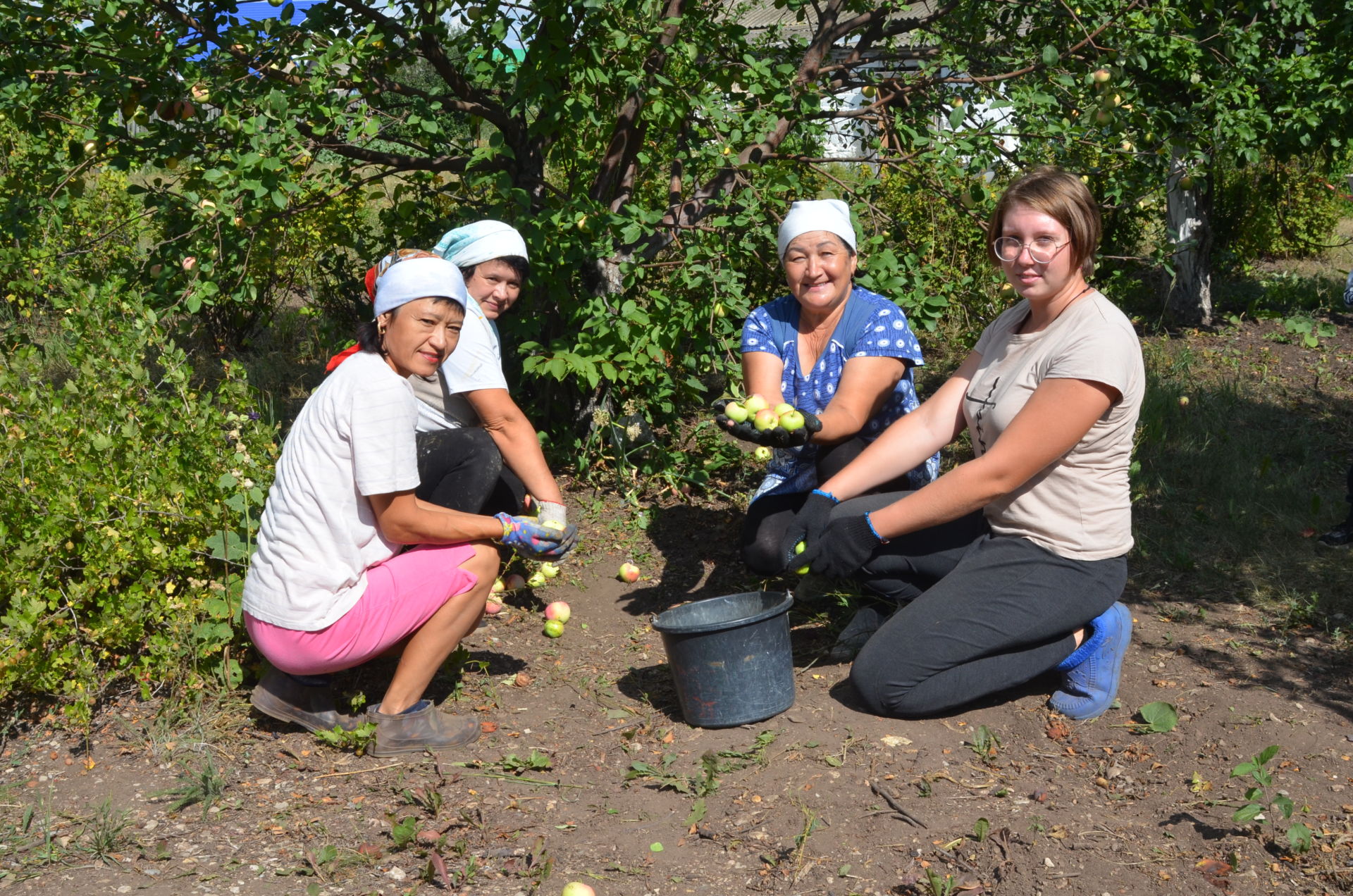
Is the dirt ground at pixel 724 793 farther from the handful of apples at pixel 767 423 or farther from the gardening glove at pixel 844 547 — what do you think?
the handful of apples at pixel 767 423

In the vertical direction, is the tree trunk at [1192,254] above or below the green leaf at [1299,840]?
above

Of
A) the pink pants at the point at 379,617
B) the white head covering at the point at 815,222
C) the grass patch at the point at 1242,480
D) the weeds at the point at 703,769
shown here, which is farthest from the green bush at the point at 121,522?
the grass patch at the point at 1242,480

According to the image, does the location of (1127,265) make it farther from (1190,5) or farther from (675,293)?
(675,293)

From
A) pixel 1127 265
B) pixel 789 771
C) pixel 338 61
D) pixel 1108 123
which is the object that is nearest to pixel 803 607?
pixel 789 771

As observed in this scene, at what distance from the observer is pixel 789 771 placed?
271cm

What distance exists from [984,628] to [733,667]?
64 centimetres

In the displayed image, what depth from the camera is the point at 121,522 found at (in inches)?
122

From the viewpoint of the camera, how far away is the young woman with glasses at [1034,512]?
270 centimetres

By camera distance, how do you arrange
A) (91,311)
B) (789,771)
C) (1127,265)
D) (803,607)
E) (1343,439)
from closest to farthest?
(789,771)
(91,311)
(803,607)
(1343,439)
(1127,265)

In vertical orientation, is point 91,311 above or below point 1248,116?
below

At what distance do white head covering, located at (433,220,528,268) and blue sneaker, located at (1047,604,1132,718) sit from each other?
202cm

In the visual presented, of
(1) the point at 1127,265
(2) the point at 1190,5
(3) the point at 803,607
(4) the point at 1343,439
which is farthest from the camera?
(1) the point at 1127,265

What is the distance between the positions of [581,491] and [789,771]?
6.95 feet

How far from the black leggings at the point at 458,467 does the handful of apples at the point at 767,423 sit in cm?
72
